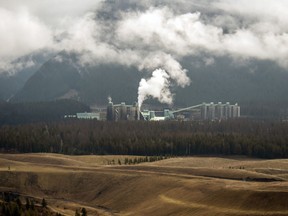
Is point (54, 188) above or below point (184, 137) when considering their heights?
below

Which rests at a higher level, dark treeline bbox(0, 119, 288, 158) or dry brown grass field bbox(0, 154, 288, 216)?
dark treeline bbox(0, 119, 288, 158)

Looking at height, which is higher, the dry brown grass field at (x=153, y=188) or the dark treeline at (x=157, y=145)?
the dark treeline at (x=157, y=145)

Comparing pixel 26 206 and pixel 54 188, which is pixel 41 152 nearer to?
pixel 54 188

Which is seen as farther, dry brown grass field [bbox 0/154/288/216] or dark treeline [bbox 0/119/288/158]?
dark treeline [bbox 0/119/288/158]

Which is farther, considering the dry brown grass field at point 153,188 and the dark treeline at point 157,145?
the dark treeline at point 157,145

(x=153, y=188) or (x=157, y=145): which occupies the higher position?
(x=157, y=145)

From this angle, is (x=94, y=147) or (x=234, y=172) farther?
(x=94, y=147)

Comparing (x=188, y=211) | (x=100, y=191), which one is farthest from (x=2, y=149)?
(x=188, y=211)

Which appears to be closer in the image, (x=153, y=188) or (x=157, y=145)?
(x=153, y=188)
